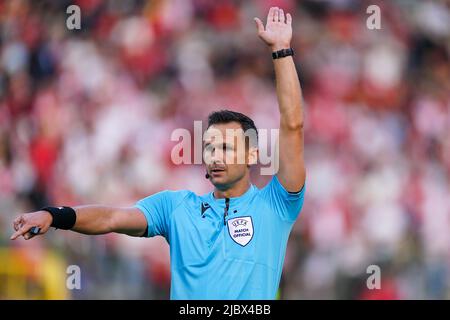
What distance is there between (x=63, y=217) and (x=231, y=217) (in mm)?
904

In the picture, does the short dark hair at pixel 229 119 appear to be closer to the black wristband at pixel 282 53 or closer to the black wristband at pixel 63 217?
A: the black wristband at pixel 282 53

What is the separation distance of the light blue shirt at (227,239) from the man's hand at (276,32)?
2.40ft

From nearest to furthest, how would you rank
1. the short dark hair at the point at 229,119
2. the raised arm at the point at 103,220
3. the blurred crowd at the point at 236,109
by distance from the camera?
the raised arm at the point at 103,220 → the short dark hair at the point at 229,119 → the blurred crowd at the point at 236,109

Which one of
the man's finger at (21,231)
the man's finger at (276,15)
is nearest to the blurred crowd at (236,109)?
the man's finger at (276,15)

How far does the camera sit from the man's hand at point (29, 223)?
12.5ft

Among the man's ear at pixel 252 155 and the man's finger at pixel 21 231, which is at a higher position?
the man's ear at pixel 252 155

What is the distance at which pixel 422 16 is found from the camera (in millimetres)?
8805

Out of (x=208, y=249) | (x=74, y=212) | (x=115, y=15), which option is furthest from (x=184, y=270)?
(x=115, y=15)

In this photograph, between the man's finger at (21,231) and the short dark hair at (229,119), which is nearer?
the man's finger at (21,231)

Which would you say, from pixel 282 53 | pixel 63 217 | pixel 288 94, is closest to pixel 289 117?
pixel 288 94

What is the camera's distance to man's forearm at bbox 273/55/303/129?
4113 mm

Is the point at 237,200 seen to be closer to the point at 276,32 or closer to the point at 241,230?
the point at 241,230
